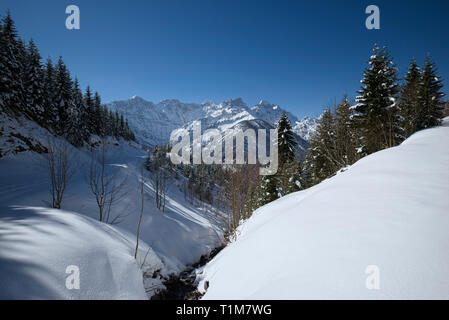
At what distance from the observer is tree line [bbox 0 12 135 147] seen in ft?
66.5

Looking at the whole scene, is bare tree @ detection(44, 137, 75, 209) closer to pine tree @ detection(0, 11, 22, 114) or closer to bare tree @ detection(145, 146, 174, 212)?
bare tree @ detection(145, 146, 174, 212)

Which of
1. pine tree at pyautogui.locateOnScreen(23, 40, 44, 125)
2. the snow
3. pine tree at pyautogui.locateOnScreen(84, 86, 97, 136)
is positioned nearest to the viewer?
the snow

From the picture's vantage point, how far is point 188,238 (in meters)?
17.3

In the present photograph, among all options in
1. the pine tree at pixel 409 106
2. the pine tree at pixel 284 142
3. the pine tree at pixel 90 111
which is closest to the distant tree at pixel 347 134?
the pine tree at pixel 284 142

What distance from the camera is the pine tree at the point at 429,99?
51.2 ft

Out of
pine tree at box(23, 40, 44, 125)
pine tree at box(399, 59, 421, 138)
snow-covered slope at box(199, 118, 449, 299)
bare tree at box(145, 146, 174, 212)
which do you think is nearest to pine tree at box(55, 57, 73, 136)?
pine tree at box(23, 40, 44, 125)

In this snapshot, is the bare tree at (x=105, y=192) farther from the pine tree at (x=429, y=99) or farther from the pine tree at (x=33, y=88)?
the pine tree at (x=429, y=99)

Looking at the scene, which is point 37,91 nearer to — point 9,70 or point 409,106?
point 9,70

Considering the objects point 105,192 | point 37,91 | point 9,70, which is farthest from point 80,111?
point 105,192

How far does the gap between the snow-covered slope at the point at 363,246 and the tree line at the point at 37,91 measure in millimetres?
23867

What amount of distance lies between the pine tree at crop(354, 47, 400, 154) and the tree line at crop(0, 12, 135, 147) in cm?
2839

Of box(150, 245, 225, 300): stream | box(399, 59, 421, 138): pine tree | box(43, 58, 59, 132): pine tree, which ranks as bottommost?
box(150, 245, 225, 300): stream

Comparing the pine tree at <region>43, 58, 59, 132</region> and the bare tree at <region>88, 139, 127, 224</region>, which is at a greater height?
the pine tree at <region>43, 58, 59, 132</region>

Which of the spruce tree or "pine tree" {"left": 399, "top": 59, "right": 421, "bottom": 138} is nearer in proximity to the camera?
"pine tree" {"left": 399, "top": 59, "right": 421, "bottom": 138}
